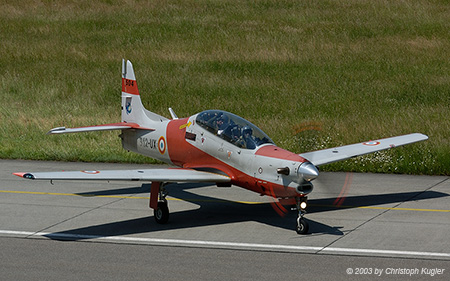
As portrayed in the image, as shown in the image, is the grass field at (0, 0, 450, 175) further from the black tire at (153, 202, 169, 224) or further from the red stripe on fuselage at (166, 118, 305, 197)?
the black tire at (153, 202, 169, 224)

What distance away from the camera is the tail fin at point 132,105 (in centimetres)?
1861

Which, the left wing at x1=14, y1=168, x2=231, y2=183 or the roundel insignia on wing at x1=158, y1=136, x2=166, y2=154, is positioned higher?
the roundel insignia on wing at x1=158, y1=136, x2=166, y2=154

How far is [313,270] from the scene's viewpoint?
1223cm

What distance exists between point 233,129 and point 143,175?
215cm

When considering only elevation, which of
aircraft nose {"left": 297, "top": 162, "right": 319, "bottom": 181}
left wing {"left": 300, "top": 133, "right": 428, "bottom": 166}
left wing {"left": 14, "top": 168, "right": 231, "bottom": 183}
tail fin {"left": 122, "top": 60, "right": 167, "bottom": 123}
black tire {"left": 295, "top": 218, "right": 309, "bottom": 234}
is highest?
tail fin {"left": 122, "top": 60, "right": 167, "bottom": 123}

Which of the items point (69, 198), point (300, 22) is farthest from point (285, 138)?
point (300, 22)

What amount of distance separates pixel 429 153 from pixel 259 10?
88.3ft

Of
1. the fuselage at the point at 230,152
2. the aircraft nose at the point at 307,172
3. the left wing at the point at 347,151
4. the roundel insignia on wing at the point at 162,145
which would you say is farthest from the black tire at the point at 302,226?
the roundel insignia on wing at the point at 162,145

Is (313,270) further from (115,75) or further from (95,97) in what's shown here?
(115,75)

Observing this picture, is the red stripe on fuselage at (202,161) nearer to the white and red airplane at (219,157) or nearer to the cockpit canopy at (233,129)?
the white and red airplane at (219,157)

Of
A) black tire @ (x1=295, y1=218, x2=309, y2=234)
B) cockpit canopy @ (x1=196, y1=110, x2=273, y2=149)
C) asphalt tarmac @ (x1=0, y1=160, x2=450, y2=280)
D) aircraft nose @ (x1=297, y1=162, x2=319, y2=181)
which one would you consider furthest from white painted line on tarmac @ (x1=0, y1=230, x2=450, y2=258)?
cockpit canopy @ (x1=196, y1=110, x2=273, y2=149)

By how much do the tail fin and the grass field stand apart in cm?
353

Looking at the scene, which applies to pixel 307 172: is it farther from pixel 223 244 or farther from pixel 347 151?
pixel 347 151

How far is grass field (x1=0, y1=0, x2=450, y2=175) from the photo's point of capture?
24.2 m
